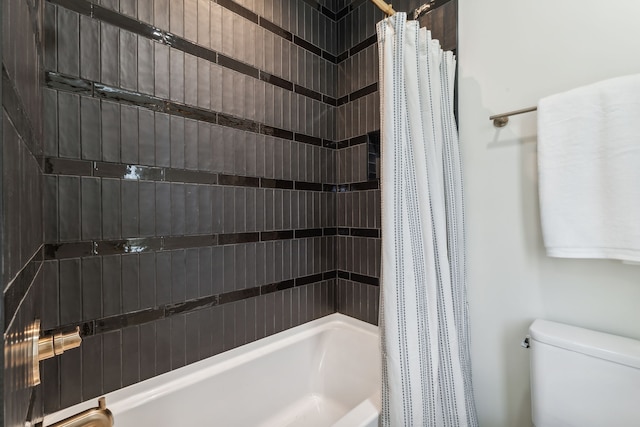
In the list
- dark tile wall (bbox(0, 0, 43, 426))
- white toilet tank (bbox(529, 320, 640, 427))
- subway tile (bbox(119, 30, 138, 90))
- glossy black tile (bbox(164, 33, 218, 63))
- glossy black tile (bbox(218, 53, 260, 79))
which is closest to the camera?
dark tile wall (bbox(0, 0, 43, 426))

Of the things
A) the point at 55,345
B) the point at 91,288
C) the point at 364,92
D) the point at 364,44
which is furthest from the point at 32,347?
the point at 364,44

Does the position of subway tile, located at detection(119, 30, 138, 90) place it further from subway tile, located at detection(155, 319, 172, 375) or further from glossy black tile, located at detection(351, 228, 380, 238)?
glossy black tile, located at detection(351, 228, 380, 238)

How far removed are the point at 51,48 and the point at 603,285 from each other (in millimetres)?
2169

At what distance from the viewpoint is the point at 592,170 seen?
38.4 inches

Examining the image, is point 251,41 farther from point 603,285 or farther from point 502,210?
point 603,285

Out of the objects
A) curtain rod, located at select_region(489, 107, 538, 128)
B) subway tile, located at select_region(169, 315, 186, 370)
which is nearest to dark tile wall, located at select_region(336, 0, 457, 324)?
curtain rod, located at select_region(489, 107, 538, 128)

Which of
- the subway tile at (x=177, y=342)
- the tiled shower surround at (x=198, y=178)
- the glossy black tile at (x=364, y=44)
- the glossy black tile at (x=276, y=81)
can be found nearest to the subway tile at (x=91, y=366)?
the tiled shower surround at (x=198, y=178)

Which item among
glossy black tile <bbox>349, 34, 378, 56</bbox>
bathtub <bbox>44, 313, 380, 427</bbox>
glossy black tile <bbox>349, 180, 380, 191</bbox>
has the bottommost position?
bathtub <bbox>44, 313, 380, 427</bbox>

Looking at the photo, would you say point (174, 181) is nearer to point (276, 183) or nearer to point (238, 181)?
point (238, 181)

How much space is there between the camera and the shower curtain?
1.00 meters

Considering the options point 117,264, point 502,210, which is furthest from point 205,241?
point 502,210

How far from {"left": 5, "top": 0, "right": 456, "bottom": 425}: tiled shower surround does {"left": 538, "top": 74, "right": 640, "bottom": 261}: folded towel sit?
2.79ft

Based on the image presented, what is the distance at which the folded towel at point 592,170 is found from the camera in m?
0.90

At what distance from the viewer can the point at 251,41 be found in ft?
4.90
